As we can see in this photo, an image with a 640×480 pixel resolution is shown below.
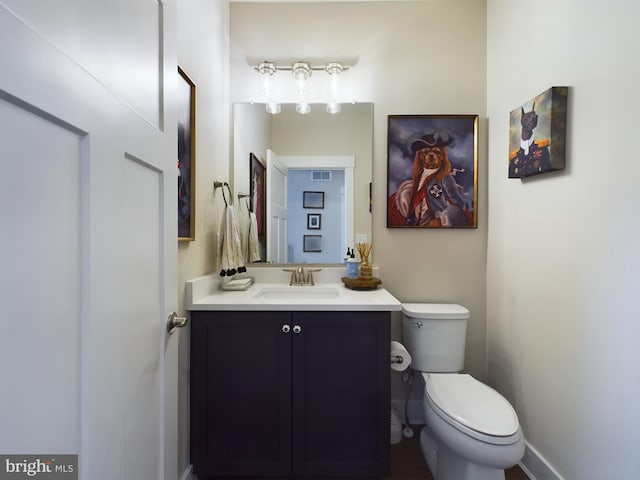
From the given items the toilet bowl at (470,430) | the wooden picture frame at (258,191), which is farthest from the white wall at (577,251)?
the wooden picture frame at (258,191)

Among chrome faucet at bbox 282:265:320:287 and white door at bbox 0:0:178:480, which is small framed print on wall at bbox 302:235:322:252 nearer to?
chrome faucet at bbox 282:265:320:287

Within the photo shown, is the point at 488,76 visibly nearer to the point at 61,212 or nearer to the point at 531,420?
the point at 531,420

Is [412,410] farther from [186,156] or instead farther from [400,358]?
[186,156]

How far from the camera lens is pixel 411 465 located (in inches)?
63.9

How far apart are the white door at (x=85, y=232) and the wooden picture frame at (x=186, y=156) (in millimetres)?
415

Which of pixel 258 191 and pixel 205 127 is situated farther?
pixel 258 191

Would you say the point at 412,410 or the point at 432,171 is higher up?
the point at 432,171

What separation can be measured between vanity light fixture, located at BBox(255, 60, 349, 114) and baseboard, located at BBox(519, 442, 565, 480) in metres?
2.19

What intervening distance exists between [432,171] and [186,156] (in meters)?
1.49

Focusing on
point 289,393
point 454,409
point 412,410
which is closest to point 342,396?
point 289,393

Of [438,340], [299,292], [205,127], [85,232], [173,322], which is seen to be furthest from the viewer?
[299,292]

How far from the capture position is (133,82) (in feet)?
2.49

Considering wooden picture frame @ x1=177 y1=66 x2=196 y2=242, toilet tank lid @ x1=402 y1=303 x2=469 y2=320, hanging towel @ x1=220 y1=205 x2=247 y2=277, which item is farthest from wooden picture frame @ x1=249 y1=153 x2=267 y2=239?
toilet tank lid @ x1=402 y1=303 x2=469 y2=320

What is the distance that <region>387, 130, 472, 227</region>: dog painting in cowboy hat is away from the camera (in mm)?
1989
